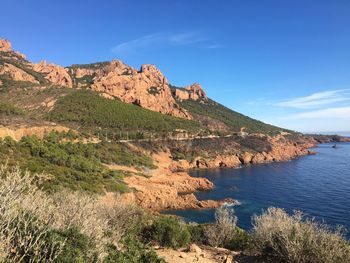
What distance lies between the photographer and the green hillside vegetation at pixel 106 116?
10238 centimetres

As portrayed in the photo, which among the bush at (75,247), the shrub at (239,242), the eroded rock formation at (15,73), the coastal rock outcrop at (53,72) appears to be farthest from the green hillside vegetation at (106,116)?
the bush at (75,247)

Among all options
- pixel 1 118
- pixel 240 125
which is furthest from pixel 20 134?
pixel 240 125

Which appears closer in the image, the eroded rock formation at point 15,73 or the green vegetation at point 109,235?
the green vegetation at point 109,235

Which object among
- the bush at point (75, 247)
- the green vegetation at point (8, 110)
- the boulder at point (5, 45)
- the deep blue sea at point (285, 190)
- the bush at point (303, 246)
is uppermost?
the boulder at point (5, 45)

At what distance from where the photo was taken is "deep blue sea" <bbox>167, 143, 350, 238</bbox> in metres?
50.0

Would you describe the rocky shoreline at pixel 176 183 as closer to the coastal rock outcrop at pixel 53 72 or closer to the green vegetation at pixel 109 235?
the green vegetation at pixel 109 235

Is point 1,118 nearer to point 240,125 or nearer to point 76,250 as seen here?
point 76,250

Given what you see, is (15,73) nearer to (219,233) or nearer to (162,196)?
(162,196)

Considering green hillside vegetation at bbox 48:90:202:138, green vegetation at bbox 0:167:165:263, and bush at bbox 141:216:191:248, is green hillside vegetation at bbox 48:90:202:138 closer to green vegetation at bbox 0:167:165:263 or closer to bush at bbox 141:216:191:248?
bush at bbox 141:216:191:248

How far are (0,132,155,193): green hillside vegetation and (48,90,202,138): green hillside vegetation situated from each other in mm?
26293

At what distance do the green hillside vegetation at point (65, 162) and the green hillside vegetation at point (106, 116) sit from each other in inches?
1035

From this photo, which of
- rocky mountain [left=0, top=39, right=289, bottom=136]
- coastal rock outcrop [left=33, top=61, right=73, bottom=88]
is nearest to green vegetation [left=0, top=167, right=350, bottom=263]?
rocky mountain [left=0, top=39, right=289, bottom=136]

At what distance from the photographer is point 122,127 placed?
112 metres

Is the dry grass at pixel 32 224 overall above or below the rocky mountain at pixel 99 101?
below
